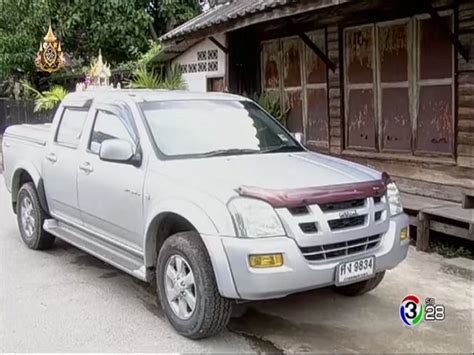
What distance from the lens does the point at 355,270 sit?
416 cm

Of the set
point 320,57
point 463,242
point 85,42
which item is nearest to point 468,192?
point 463,242

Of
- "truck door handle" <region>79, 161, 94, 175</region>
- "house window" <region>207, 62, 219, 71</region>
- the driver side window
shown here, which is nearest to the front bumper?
the driver side window

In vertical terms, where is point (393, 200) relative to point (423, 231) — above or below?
above

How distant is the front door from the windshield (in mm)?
280

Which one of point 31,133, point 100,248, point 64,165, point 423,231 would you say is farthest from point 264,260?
point 31,133

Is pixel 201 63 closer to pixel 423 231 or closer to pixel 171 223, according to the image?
pixel 423 231

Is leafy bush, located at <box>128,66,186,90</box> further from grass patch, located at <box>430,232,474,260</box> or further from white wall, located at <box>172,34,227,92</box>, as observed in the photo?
grass patch, located at <box>430,232,474,260</box>

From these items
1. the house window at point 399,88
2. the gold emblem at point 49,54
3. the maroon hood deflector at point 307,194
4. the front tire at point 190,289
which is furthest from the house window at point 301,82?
the gold emblem at point 49,54

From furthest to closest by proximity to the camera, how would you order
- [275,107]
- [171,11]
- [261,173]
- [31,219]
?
1. [171,11]
2. [275,107]
3. [31,219]
4. [261,173]

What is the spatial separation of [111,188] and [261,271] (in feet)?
6.19

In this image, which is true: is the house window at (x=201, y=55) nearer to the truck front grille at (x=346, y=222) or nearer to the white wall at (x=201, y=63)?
the white wall at (x=201, y=63)

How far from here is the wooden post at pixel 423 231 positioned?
6660mm

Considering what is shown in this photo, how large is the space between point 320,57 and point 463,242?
3653mm

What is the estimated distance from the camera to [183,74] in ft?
44.0
